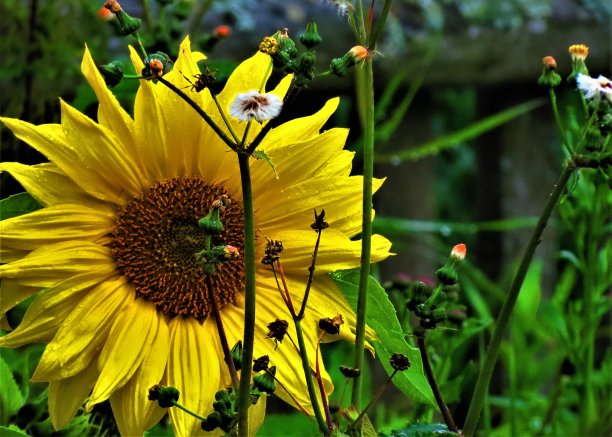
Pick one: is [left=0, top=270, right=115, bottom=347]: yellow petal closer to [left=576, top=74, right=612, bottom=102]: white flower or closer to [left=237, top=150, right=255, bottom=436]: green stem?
[left=237, top=150, right=255, bottom=436]: green stem

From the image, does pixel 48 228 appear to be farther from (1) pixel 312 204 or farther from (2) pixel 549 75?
(2) pixel 549 75

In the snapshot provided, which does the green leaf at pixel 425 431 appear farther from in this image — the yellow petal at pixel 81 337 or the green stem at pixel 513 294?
the yellow petal at pixel 81 337

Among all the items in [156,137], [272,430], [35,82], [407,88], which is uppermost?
[407,88]

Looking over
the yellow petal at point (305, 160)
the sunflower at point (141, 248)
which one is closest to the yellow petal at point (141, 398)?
the sunflower at point (141, 248)

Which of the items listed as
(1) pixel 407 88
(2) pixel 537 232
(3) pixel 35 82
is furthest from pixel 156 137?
(1) pixel 407 88

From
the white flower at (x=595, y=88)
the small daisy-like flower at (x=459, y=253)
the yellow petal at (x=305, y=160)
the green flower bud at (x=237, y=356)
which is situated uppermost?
the white flower at (x=595, y=88)

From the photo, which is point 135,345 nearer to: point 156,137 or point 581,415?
point 156,137
